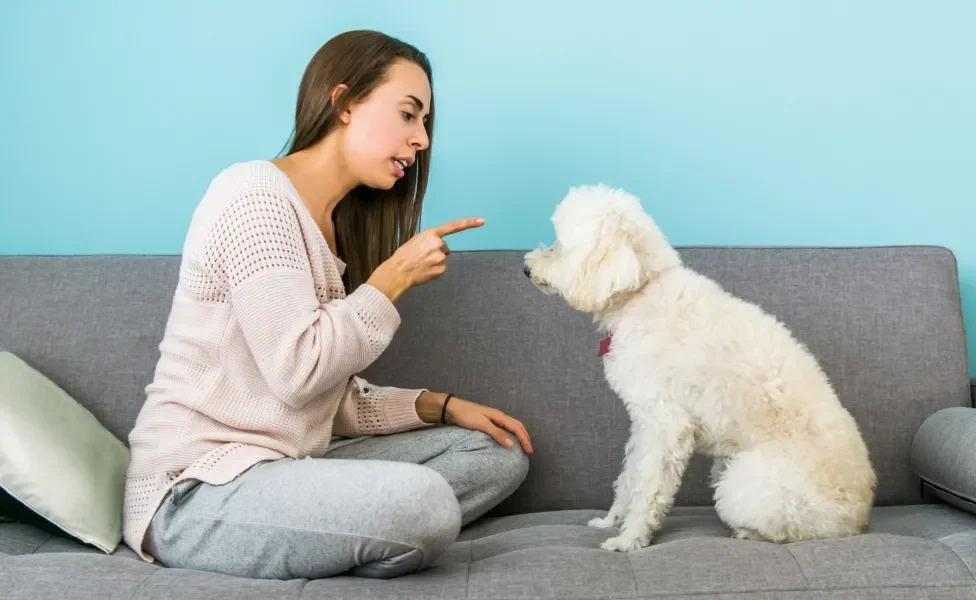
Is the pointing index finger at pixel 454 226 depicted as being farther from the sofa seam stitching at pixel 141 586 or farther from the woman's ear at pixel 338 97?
the sofa seam stitching at pixel 141 586

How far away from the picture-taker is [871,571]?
62.6 inches

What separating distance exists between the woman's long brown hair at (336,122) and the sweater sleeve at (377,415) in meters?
0.28

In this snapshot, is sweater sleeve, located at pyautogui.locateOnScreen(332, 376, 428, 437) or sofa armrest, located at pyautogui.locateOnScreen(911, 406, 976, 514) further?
sweater sleeve, located at pyautogui.locateOnScreen(332, 376, 428, 437)

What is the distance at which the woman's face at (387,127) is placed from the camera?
1.99 meters

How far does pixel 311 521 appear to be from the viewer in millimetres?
1523

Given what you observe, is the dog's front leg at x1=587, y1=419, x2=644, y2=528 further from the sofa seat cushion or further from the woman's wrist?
the woman's wrist

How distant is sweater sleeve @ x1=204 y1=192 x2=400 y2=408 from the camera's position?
1.64 m

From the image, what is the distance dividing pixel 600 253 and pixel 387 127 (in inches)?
21.5

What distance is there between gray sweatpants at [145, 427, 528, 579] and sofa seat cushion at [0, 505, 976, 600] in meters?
0.04

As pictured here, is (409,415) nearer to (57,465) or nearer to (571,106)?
(57,465)

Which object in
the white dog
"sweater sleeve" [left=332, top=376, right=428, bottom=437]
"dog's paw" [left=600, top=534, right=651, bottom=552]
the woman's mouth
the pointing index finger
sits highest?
the woman's mouth

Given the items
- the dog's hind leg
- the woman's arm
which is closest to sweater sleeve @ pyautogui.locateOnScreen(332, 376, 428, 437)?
the woman's arm

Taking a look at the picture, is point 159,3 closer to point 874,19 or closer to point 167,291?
point 167,291

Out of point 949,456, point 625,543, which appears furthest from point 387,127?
point 949,456
